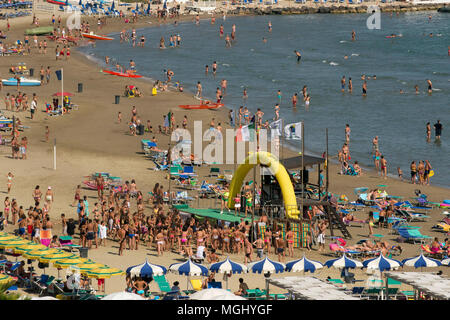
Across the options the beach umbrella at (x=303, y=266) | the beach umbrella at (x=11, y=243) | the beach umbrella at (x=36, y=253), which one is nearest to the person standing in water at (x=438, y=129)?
the beach umbrella at (x=303, y=266)

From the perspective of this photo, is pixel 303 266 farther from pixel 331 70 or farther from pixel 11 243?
pixel 331 70

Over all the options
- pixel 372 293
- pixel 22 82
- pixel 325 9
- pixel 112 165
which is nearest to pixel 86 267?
pixel 372 293

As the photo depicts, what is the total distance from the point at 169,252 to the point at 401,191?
44.1 feet

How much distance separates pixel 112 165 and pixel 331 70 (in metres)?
39.3

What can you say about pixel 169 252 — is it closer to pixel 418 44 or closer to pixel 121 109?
pixel 121 109

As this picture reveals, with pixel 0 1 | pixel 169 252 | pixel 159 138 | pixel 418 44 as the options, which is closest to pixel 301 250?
pixel 169 252

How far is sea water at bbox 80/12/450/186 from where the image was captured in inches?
2019

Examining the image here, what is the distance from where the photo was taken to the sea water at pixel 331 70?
5128cm

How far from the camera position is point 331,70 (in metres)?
75.8

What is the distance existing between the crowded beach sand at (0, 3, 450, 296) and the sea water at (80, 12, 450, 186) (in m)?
4.46

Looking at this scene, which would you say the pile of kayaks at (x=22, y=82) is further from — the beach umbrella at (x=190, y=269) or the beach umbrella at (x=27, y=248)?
the beach umbrella at (x=190, y=269)
